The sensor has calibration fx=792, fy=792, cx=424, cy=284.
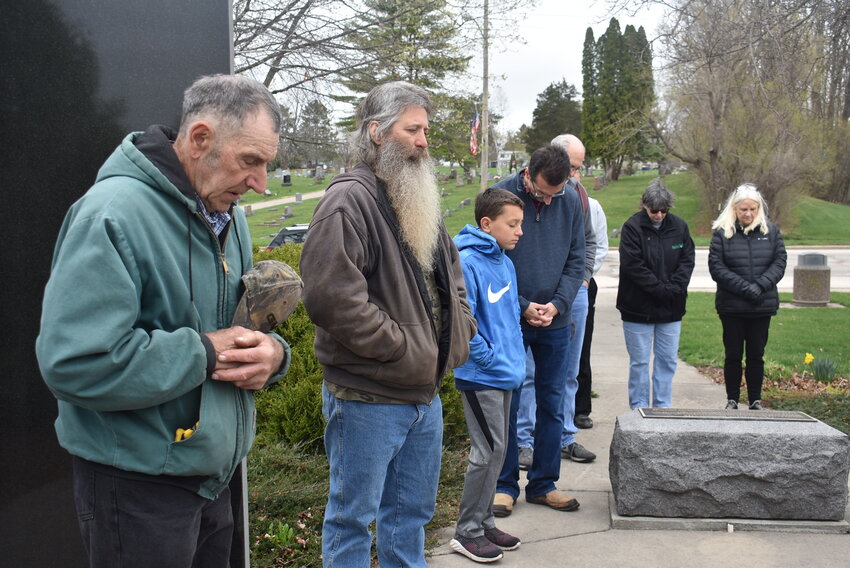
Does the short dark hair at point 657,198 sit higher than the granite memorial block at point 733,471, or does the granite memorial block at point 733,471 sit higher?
the short dark hair at point 657,198

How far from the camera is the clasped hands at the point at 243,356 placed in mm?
2064

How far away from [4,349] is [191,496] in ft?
3.99


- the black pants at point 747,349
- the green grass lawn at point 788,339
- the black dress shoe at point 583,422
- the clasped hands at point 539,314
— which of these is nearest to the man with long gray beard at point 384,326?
the clasped hands at point 539,314

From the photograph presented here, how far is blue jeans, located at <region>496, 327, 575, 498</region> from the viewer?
4.67m

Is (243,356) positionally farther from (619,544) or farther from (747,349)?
(747,349)

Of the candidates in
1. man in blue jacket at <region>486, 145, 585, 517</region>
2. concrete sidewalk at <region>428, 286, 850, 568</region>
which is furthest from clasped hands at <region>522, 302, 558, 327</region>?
concrete sidewalk at <region>428, 286, 850, 568</region>

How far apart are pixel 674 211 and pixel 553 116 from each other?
2756cm

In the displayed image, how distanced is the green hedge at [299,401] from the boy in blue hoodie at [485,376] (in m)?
1.50

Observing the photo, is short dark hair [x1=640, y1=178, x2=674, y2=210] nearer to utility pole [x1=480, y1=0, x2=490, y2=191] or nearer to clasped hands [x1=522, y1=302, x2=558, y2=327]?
clasped hands [x1=522, y1=302, x2=558, y2=327]

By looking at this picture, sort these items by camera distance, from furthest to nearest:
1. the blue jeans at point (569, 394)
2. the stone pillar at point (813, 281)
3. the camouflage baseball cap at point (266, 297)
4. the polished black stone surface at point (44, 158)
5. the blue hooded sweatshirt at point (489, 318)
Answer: the stone pillar at point (813, 281) < the blue jeans at point (569, 394) < the blue hooded sweatshirt at point (489, 318) < the polished black stone surface at point (44, 158) < the camouflage baseball cap at point (266, 297)

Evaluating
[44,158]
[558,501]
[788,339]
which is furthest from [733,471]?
[788,339]

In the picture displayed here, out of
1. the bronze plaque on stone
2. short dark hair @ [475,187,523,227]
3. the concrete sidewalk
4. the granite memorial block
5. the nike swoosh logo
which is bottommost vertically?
the concrete sidewalk

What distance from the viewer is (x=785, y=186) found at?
33.7 m

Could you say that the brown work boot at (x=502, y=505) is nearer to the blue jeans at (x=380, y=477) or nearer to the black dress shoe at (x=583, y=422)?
the blue jeans at (x=380, y=477)
